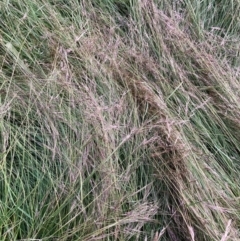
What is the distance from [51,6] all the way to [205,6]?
640 millimetres

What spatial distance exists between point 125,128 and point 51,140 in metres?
0.22

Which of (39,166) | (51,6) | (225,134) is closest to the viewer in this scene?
(39,166)

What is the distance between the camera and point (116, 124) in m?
1.21

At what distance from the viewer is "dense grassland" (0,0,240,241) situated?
3.56 feet

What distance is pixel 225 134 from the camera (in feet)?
4.64

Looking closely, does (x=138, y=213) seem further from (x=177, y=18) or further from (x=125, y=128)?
(x=177, y=18)

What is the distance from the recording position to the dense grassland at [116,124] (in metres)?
1.09

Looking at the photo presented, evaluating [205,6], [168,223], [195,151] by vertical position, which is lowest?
[168,223]

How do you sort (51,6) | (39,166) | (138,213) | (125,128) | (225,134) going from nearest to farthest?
(138,213), (39,166), (125,128), (225,134), (51,6)

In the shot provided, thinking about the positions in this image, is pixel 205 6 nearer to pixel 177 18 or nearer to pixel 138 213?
pixel 177 18

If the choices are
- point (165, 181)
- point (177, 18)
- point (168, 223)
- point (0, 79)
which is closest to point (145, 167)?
point (165, 181)

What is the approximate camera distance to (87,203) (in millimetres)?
1128

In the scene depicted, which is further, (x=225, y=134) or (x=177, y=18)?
(x=177, y=18)

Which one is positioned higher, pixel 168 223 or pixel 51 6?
pixel 51 6
